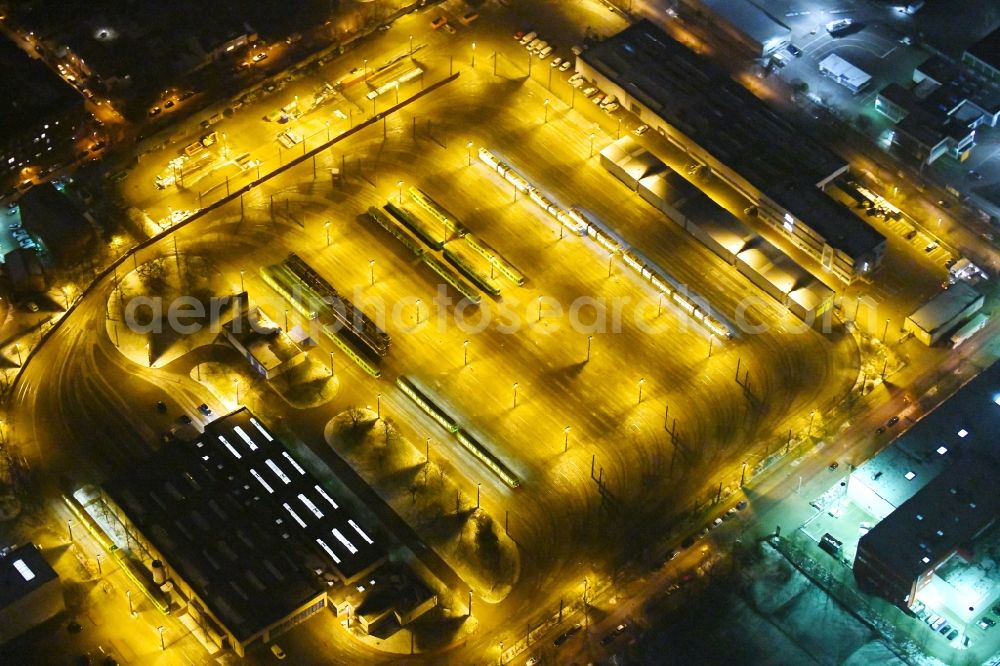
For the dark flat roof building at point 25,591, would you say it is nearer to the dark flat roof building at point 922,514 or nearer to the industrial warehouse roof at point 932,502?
the dark flat roof building at point 922,514

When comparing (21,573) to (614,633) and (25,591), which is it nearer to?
(25,591)

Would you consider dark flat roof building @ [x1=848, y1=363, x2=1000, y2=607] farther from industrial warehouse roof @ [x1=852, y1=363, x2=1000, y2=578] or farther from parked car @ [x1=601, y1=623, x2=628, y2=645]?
parked car @ [x1=601, y1=623, x2=628, y2=645]

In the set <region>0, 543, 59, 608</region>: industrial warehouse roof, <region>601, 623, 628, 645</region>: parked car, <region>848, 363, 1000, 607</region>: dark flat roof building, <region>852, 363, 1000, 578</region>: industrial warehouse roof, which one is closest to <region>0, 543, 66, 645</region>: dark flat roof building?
<region>0, 543, 59, 608</region>: industrial warehouse roof

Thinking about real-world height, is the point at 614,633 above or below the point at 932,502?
above

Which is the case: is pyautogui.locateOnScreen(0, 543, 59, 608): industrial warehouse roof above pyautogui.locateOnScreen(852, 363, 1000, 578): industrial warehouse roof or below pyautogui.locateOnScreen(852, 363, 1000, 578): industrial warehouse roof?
above

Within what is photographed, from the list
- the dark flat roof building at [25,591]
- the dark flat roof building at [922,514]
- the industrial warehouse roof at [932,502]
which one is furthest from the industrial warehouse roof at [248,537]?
the industrial warehouse roof at [932,502]

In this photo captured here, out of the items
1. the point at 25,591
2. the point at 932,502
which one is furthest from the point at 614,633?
the point at 25,591
